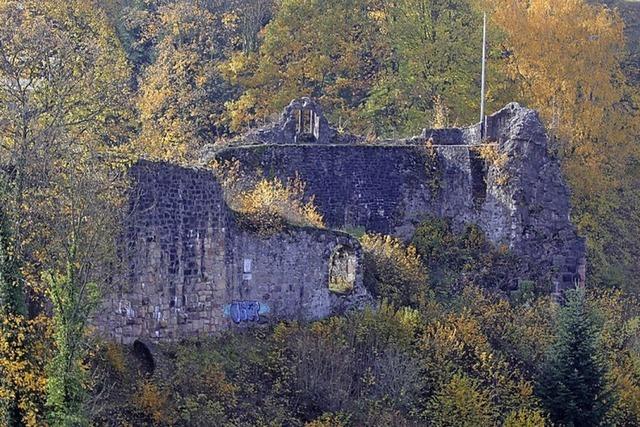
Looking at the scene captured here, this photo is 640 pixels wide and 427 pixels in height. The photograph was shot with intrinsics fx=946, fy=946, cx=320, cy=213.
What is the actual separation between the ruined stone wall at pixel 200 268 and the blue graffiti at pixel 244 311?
2 cm

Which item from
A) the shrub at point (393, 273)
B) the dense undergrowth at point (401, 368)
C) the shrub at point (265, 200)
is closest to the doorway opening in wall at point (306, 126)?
the shrub at point (265, 200)

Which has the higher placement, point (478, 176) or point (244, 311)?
point (478, 176)

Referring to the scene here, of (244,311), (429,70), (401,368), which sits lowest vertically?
(401,368)

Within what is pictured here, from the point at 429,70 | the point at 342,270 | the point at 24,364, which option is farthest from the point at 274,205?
the point at 429,70

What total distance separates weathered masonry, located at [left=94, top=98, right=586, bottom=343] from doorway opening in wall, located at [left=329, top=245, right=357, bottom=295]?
0.12 feet

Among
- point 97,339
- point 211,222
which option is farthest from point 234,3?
point 97,339

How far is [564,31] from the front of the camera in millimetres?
28156

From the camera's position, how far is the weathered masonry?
1466 cm

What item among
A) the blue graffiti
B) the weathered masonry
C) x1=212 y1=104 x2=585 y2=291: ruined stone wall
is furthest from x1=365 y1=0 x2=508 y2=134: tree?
the blue graffiti

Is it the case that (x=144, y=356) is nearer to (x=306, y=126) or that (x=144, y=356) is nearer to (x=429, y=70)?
(x=306, y=126)

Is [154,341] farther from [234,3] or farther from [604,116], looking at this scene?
[234,3]

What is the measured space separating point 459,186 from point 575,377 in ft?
22.0

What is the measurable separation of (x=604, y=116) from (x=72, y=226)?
2060 centimetres

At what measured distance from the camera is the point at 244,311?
52.3 ft
